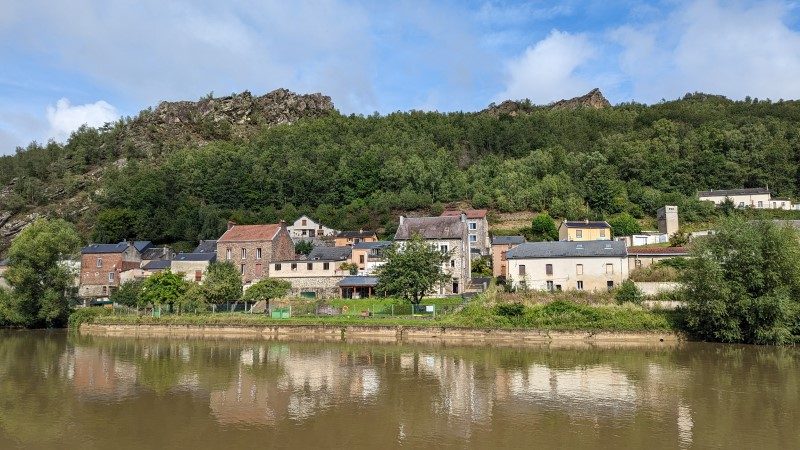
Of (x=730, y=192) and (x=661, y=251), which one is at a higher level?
(x=730, y=192)

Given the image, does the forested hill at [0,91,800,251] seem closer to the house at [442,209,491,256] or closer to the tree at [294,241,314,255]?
the house at [442,209,491,256]

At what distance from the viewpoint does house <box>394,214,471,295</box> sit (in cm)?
5081

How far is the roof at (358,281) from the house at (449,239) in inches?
169

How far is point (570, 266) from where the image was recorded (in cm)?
4559

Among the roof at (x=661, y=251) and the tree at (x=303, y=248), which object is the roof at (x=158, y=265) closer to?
the tree at (x=303, y=248)

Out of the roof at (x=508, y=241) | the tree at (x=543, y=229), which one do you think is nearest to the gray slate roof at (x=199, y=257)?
the roof at (x=508, y=241)

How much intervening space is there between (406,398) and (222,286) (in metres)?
28.7

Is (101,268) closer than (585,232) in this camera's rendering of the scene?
No

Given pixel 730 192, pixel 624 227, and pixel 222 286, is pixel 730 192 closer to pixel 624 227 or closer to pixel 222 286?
pixel 624 227

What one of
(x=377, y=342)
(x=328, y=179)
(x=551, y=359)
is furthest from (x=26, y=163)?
(x=551, y=359)

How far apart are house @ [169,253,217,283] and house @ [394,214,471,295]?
20.5 m

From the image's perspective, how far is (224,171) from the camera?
3760 inches

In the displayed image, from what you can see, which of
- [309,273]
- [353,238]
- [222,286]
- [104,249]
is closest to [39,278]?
[222,286]

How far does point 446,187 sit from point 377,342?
2094 inches
